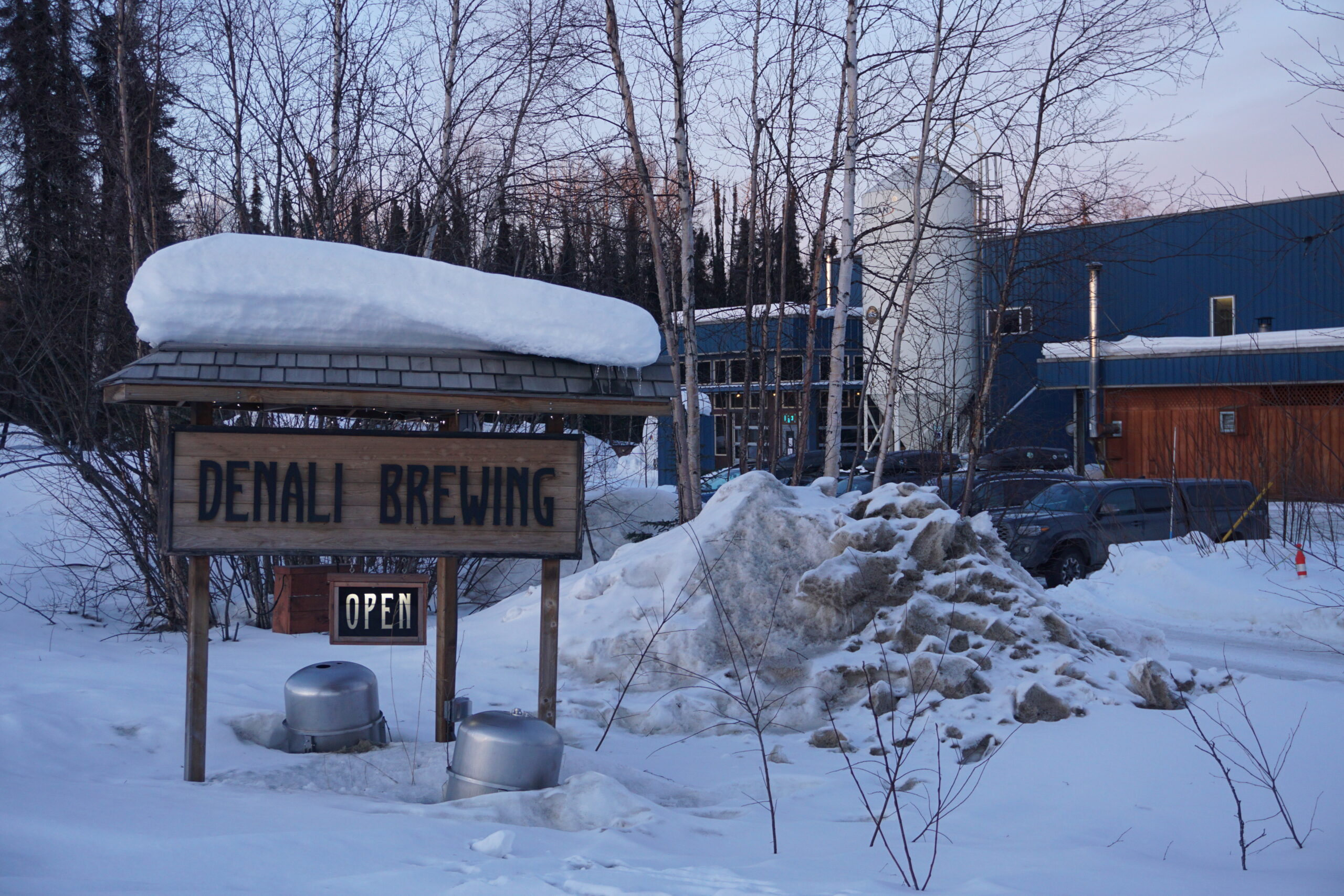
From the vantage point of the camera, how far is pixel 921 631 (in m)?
7.57

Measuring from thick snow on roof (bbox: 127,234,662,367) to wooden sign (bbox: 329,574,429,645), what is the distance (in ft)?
4.25

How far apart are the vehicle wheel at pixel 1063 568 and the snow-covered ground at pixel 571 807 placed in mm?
5882

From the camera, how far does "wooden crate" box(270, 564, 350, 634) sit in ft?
31.8

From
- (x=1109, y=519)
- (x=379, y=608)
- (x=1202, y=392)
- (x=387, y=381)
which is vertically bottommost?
(x=379, y=608)

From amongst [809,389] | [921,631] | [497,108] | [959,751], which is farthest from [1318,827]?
[497,108]

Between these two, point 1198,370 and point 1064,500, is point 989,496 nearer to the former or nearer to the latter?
point 1064,500

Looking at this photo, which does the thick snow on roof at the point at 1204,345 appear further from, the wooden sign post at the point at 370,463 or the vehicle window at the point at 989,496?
the wooden sign post at the point at 370,463

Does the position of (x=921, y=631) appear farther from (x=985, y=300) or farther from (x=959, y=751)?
(x=985, y=300)

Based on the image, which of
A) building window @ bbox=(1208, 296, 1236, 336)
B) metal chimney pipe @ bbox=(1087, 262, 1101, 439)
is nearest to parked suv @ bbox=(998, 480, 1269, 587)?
metal chimney pipe @ bbox=(1087, 262, 1101, 439)

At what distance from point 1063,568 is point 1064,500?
107 centimetres

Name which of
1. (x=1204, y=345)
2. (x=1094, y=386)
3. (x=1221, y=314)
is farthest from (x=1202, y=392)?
(x=1221, y=314)

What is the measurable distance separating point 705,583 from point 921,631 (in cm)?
183

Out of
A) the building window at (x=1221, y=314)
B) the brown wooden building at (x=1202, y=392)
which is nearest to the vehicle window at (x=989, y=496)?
the brown wooden building at (x=1202, y=392)

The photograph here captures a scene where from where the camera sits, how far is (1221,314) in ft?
93.9
